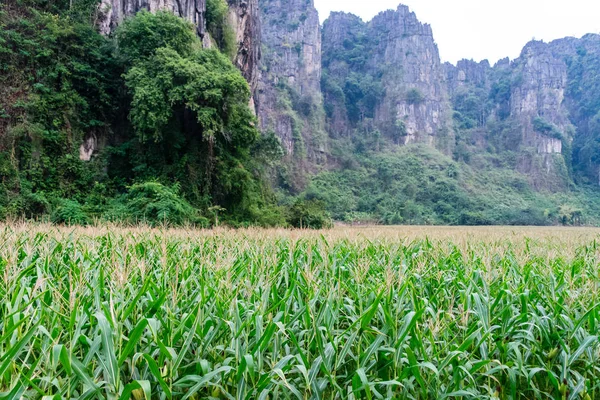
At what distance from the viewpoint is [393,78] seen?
283 feet

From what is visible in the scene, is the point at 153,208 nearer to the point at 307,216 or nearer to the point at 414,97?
the point at 307,216

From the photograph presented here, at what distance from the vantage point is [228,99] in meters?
17.0

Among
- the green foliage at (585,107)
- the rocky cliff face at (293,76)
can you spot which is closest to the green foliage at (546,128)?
the green foliage at (585,107)

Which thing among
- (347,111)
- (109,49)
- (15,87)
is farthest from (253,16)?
(347,111)

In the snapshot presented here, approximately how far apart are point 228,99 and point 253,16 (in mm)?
17394

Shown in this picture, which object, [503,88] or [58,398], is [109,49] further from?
[503,88]

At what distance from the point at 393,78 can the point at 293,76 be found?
24.4m

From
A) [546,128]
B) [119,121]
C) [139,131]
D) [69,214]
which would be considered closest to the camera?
[69,214]

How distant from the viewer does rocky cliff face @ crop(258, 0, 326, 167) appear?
228 feet

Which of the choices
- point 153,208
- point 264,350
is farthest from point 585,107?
point 264,350

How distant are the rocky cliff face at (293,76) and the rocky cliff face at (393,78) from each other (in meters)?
8.01

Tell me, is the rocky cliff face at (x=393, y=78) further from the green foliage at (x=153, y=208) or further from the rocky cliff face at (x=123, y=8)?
the green foliage at (x=153, y=208)

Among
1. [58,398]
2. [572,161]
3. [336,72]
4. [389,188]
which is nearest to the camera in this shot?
[58,398]

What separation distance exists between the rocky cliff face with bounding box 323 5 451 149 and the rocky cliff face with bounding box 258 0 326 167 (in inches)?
315
